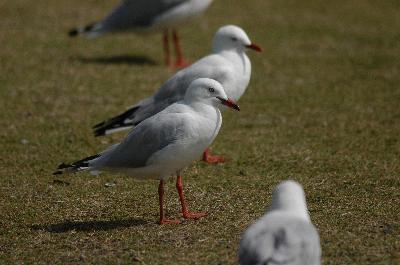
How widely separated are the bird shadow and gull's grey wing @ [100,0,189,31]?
46 centimetres

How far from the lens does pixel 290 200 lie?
189 inches

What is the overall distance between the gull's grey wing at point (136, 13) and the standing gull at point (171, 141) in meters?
5.60

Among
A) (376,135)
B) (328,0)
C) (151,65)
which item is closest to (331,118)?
(376,135)

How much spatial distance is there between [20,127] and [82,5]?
621cm

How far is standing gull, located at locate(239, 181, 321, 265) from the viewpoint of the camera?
4281 mm

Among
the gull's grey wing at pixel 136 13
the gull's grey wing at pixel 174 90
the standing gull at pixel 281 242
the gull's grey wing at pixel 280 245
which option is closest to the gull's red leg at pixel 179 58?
the gull's grey wing at pixel 136 13

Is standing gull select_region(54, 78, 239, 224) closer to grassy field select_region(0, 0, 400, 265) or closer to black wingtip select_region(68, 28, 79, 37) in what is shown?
grassy field select_region(0, 0, 400, 265)

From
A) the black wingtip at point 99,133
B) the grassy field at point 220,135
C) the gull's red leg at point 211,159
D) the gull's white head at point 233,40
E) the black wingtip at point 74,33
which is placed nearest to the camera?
the grassy field at point 220,135

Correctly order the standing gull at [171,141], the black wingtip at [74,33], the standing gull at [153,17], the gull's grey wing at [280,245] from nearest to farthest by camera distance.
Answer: the gull's grey wing at [280,245]
the standing gull at [171,141]
the standing gull at [153,17]
the black wingtip at [74,33]

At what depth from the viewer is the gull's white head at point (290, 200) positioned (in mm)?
4785

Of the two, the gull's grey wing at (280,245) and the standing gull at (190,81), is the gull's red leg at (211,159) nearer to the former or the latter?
the standing gull at (190,81)

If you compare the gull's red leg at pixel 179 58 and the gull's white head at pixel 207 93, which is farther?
the gull's red leg at pixel 179 58

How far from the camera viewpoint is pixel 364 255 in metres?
5.21

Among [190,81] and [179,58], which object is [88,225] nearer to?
[190,81]
